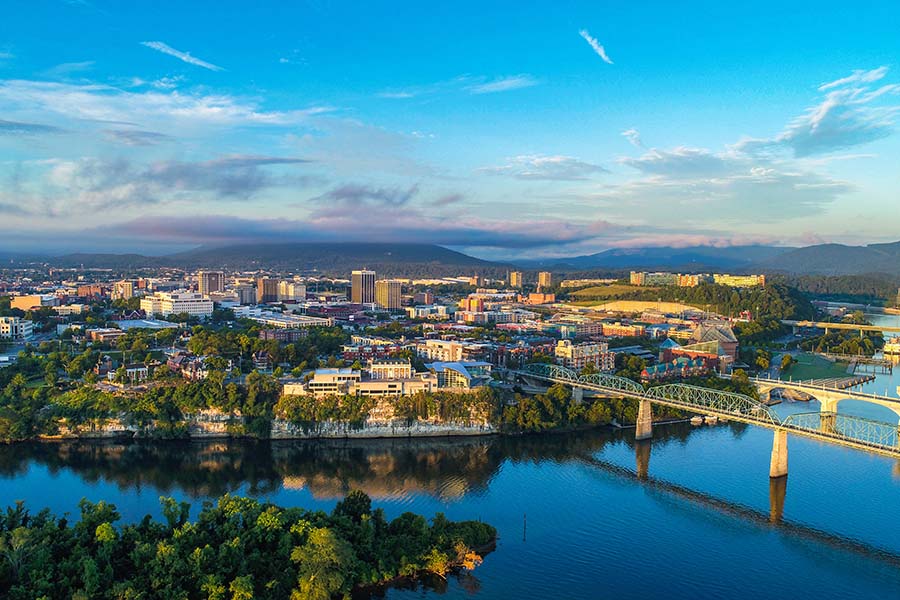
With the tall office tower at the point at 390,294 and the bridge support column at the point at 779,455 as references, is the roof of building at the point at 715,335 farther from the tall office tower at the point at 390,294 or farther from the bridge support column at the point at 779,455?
the tall office tower at the point at 390,294

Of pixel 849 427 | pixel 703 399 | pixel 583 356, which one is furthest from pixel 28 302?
pixel 849 427

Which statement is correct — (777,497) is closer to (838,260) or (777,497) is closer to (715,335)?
(715,335)

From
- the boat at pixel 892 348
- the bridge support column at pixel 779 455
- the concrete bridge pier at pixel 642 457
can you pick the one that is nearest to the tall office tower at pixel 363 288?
the boat at pixel 892 348

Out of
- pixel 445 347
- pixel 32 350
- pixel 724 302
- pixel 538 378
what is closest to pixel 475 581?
pixel 538 378

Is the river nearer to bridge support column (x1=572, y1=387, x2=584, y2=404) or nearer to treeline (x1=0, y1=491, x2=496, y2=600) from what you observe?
treeline (x1=0, y1=491, x2=496, y2=600)

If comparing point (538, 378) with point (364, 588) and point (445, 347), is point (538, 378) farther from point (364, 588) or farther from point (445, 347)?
point (364, 588)

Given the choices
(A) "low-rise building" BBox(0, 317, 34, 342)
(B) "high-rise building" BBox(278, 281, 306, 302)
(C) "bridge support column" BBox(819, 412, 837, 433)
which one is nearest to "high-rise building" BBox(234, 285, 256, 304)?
(B) "high-rise building" BBox(278, 281, 306, 302)
